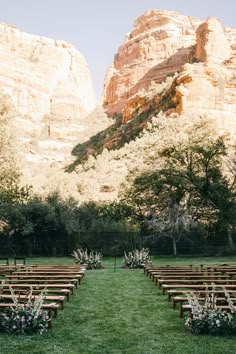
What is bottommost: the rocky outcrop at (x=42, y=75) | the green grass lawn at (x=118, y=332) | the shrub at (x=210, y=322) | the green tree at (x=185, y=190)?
the green grass lawn at (x=118, y=332)

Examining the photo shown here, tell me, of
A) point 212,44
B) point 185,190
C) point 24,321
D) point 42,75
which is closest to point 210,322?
point 24,321

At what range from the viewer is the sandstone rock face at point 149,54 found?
108000mm

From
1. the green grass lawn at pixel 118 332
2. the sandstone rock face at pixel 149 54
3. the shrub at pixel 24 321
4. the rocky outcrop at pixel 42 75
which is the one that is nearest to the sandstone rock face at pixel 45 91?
the rocky outcrop at pixel 42 75

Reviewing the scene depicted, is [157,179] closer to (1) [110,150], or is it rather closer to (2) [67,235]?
(2) [67,235]

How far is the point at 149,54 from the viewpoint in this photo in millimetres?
115625

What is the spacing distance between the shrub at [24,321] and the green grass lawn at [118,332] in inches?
8.0

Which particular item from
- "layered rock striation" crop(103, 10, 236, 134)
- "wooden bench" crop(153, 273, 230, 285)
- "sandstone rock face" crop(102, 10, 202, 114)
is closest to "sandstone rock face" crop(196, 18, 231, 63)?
"layered rock striation" crop(103, 10, 236, 134)

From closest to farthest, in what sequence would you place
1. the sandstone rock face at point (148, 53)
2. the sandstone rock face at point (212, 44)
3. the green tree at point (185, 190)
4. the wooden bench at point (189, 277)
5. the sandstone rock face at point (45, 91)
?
the wooden bench at point (189, 277) → the green tree at point (185, 190) → the sandstone rock face at point (212, 44) → the sandstone rock face at point (45, 91) → the sandstone rock face at point (148, 53)

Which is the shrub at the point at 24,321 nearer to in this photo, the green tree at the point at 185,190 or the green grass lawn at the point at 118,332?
the green grass lawn at the point at 118,332

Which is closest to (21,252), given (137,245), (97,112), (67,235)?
(67,235)

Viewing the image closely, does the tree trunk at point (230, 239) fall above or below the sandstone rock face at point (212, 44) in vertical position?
below

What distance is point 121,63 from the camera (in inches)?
4852

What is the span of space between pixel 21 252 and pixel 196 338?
24439mm

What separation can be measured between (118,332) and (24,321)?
1.68 metres
